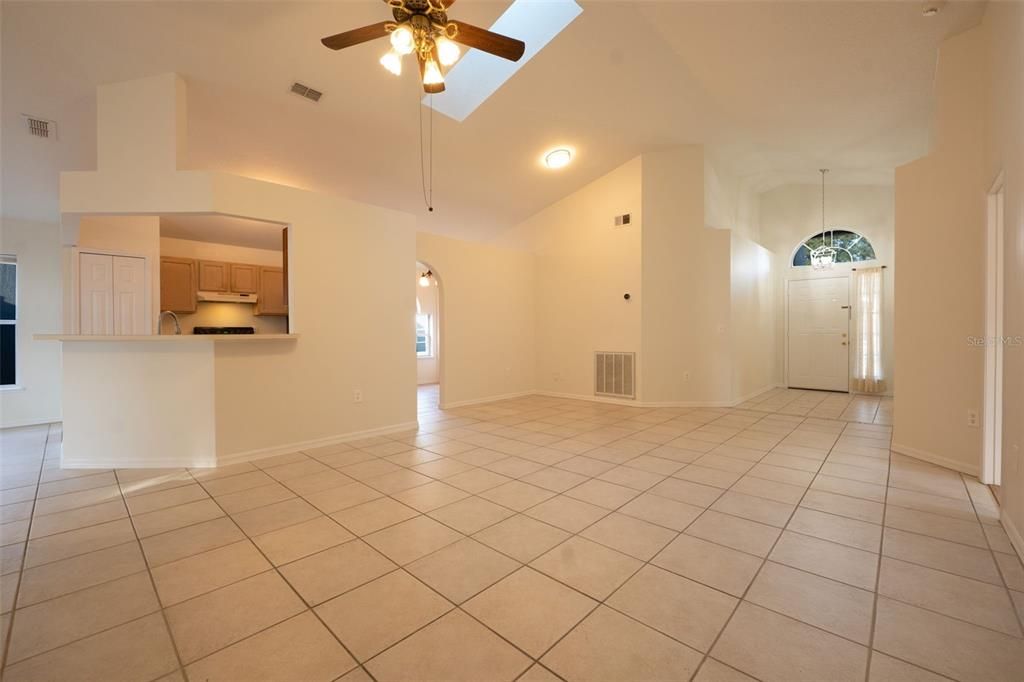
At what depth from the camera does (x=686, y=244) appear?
230 inches

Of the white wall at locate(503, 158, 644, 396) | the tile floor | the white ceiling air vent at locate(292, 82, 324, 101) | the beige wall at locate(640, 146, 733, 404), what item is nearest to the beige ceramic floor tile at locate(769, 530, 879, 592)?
the tile floor

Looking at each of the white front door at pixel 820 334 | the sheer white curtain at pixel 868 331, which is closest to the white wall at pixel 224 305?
the white front door at pixel 820 334

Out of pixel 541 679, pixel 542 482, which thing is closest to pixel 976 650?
pixel 541 679

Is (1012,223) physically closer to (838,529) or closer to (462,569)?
(838,529)

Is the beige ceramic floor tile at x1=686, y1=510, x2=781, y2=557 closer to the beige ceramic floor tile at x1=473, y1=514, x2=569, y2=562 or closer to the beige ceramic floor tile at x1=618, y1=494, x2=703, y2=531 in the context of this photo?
the beige ceramic floor tile at x1=618, y1=494, x2=703, y2=531

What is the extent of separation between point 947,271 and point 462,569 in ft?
13.9

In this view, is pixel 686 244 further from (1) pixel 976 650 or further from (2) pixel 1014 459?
(1) pixel 976 650

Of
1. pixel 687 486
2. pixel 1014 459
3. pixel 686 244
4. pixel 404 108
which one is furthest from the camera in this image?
pixel 686 244

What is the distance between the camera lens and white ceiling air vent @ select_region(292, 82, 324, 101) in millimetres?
3805

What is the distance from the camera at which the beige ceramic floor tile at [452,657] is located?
1278 millimetres

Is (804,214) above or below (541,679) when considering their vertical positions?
above

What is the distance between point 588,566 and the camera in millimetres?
1876

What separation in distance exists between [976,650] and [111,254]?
767 cm

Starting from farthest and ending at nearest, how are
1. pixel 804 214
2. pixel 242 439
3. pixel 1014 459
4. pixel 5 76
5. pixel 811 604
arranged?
pixel 804 214
pixel 242 439
pixel 5 76
pixel 1014 459
pixel 811 604
